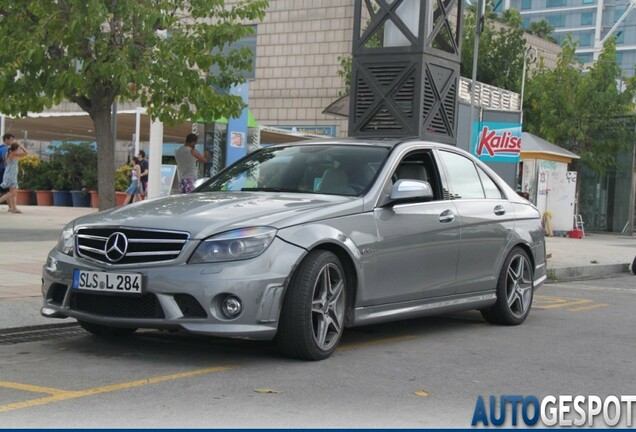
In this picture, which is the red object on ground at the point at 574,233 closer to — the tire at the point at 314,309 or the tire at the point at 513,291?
the tire at the point at 513,291

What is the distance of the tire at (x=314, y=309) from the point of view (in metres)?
6.05

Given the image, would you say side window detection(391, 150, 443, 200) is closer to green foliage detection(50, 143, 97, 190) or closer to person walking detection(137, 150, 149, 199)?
person walking detection(137, 150, 149, 199)

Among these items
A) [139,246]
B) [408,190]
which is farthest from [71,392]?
[408,190]

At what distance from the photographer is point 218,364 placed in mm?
6121

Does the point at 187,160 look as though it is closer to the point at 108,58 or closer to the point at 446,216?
the point at 108,58

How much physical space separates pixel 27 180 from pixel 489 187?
2528cm

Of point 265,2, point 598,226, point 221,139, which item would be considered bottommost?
point 598,226

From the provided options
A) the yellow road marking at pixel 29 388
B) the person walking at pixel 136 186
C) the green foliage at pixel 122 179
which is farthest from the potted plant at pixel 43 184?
the yellow road marking at pixel 29 388

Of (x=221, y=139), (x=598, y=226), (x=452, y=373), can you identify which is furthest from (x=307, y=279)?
(x=598, y=226)

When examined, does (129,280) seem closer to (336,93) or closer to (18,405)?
(18,405)

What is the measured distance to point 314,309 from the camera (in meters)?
6.21

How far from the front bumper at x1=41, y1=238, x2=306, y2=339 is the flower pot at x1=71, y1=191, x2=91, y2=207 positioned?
24.5m

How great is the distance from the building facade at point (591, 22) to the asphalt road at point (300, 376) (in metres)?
103

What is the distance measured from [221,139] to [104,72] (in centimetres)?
906
